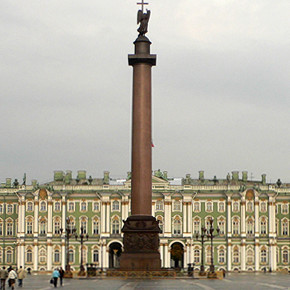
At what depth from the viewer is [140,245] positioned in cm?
5025

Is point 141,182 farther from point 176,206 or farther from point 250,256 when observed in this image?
point 250,256

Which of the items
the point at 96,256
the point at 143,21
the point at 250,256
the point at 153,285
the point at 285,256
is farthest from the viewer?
the point at 285,256

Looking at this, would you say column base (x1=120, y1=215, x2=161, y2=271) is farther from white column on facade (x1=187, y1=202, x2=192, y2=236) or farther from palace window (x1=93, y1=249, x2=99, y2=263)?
white column on facade (x1=187, y1=202, x2=192, y2=236)

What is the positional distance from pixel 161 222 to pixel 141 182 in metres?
59.3

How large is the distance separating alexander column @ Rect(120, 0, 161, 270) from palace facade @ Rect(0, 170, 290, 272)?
57.5 meters

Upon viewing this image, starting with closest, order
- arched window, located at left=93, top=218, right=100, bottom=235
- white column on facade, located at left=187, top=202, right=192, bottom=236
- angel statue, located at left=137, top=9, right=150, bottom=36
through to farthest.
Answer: angel statue, located at left=137, top=9, right=150, bottom=36
white column on facade, located at left=187, top=202, right=192, bottom=236
arched window, located at left=93, top=218, right=100, bottom=235

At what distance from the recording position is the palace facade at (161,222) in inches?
4254

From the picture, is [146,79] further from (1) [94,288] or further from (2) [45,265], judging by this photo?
(2) [45,265]

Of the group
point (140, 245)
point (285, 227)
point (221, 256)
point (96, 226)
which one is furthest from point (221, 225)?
point (140, 245)

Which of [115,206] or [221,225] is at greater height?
[115,206]

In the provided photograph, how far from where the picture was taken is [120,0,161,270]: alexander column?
4991 centimetres

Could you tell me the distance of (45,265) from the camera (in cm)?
10731

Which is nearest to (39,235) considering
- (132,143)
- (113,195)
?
(113,195)

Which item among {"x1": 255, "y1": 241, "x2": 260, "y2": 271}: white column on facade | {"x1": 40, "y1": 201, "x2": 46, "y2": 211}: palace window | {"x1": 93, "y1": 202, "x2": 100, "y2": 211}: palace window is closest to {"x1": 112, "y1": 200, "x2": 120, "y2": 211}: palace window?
{"x1": 93, "y1": 202, "x2": 100, "y2": 211}: palace window
